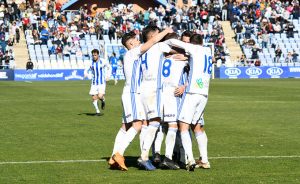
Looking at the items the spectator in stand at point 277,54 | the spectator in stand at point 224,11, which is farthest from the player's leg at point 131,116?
the spectator in stand at point 224,11

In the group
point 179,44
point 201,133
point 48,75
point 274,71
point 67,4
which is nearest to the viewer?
point 179,44

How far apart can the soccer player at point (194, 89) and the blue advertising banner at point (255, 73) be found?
157ft

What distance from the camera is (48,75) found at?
189ft

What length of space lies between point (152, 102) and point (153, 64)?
2.05ft

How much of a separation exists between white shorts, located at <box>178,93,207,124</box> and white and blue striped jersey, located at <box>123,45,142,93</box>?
802 mm

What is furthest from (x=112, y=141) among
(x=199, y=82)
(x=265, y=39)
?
(x=265, y=39)

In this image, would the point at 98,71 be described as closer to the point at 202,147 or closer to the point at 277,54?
the point at 202,147

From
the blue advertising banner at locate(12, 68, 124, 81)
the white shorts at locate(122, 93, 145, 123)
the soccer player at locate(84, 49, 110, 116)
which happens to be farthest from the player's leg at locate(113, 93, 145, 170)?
the blue advertising banner at locate(12, 68, 124, 81)

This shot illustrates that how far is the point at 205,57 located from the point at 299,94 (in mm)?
24127

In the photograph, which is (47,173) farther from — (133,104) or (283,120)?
(283,120)

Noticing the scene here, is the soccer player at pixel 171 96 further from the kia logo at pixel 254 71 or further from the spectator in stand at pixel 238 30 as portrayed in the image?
the spectator in stand at pixel 238 30

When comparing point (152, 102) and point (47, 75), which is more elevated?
point (152, 102)

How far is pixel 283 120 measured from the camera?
72.4 feet

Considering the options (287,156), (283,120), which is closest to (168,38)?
(287,156)
